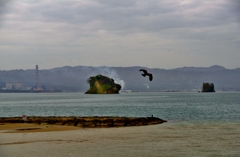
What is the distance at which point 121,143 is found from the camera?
41344mm

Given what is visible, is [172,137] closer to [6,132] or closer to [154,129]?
[154,129]

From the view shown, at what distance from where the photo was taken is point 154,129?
54.5 meters

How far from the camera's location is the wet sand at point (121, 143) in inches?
1406

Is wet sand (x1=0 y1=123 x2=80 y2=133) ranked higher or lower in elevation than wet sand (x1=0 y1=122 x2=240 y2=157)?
higher

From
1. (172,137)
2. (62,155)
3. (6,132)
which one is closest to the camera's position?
(62,155)

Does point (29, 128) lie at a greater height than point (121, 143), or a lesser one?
greater

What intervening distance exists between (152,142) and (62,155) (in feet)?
36.5

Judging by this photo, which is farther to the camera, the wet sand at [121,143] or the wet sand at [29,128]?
the wet sand at [29,128]

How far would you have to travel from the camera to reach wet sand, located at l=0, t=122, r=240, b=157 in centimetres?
3570

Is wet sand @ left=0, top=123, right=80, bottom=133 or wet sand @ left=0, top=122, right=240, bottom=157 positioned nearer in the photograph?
wet sand @ left=0, top=122, right=240, bottom=157

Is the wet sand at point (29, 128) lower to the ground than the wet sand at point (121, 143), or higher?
higher

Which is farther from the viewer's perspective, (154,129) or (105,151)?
(154,129)

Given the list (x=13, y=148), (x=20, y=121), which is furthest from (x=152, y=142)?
(x=20, y=121)

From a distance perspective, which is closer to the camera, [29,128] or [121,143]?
[121,143]
